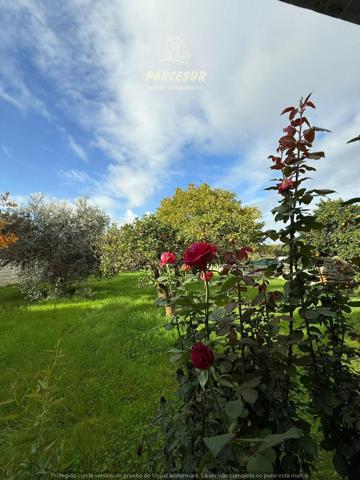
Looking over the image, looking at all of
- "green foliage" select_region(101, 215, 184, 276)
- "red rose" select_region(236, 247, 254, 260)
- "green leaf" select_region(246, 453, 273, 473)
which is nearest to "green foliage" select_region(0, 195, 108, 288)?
"green foliage" select_region(101, 215, 184, 276)

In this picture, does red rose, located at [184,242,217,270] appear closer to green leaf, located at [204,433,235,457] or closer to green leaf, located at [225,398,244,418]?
green leaf, located at [225,398,244,418]

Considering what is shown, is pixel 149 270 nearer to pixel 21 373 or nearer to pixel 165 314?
pixel 165 314

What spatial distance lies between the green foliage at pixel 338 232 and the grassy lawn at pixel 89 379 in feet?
10.8

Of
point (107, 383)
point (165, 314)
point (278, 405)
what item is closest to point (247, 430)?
point (278, 405)

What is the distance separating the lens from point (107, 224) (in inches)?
496

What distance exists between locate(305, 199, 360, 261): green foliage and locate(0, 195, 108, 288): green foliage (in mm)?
8229

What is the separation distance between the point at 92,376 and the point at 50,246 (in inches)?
320

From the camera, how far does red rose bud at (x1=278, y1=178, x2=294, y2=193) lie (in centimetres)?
143

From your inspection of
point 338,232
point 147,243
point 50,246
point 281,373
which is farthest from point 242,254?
point 50,246

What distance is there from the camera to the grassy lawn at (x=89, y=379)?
2424 mm

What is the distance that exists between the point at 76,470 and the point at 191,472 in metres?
1.68

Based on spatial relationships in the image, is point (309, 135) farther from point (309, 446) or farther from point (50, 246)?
point (50, 246)

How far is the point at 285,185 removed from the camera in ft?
4.70

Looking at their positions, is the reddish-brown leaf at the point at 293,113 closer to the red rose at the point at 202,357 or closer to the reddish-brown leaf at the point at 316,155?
the reddish-brown leaf at the point at 316,155
